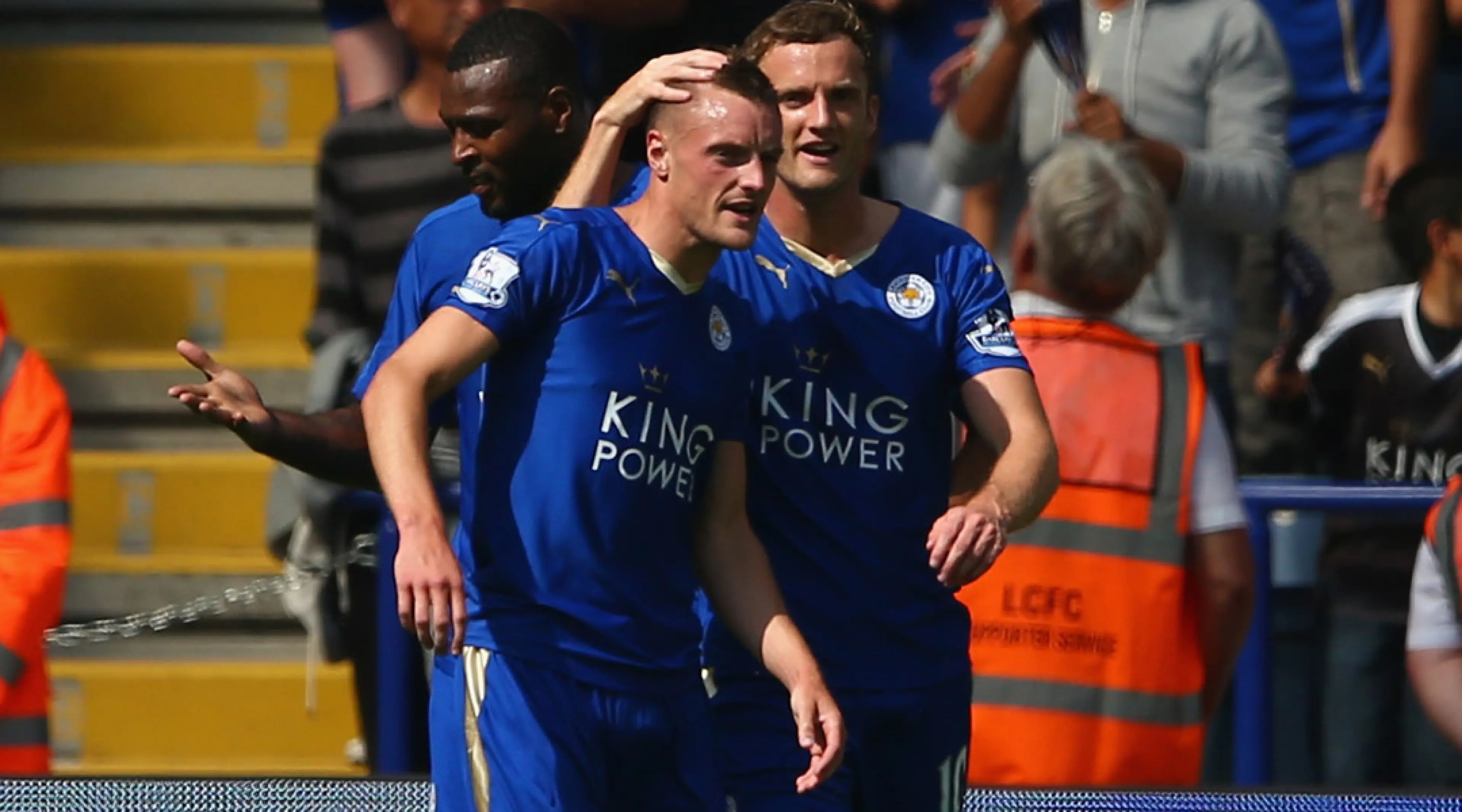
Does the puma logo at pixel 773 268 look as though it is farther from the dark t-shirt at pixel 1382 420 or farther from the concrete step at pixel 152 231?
the concrete step at pixel 152 231

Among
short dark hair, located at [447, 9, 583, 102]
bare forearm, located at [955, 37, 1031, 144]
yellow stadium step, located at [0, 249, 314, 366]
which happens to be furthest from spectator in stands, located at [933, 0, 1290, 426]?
yellow stadium step, located at [0, 249, 314, 366]

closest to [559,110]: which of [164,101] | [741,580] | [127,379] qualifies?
[741,580]

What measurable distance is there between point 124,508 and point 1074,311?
387 cm

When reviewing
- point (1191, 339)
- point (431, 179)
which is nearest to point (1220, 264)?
point (1191, 339)

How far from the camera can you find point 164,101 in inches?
335

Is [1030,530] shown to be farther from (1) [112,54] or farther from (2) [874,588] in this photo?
(1) [112,54]

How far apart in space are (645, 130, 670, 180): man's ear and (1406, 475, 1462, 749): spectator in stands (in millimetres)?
2179

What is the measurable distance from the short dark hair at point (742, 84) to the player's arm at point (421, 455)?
1.67 feet

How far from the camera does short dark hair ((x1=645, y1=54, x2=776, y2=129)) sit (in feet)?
12.3

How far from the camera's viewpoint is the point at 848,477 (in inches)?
160

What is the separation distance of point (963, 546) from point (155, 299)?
16.6 ft

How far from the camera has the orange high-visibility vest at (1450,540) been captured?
516 centimetres

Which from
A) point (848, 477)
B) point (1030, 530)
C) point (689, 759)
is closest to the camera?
point (689, 759)

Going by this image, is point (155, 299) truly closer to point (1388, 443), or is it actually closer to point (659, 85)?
point (1388, 443)
